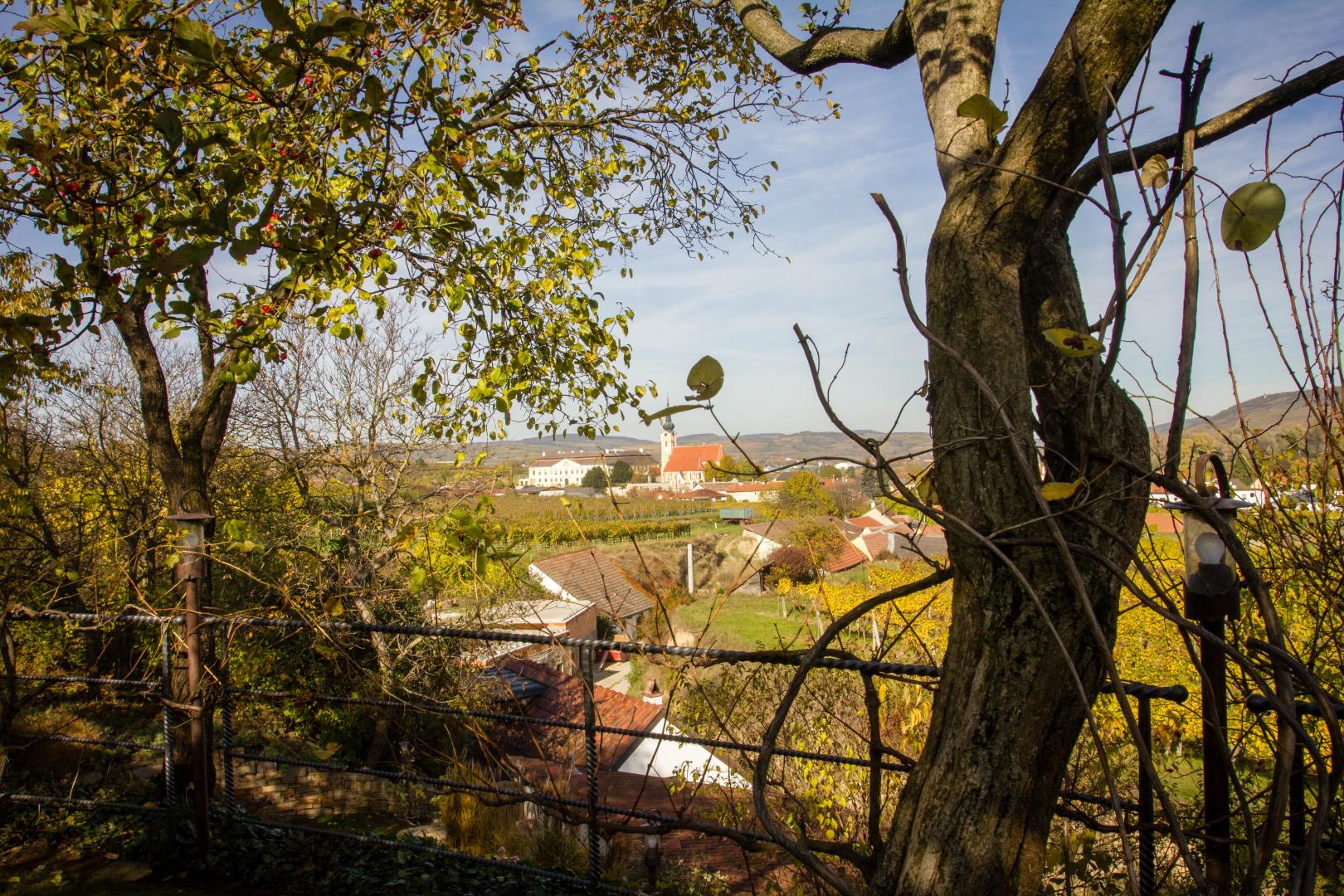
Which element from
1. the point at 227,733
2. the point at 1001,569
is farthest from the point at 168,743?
the point at 1001,569

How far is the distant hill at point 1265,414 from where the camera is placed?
207 centimetres

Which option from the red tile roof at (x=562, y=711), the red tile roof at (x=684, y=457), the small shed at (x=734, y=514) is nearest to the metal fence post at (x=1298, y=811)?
the red tile roof at (x=562, y=711)

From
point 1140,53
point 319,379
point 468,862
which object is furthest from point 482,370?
Result: point 319,379

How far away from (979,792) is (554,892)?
A: 2052 millimetres

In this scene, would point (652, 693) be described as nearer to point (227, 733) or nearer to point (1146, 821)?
point (227, 733)

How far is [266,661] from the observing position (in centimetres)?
815

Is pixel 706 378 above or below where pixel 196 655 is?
above

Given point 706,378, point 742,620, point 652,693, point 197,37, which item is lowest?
point 742,620

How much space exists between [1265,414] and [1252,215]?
2.22 m

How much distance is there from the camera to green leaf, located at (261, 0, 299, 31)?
144 cm

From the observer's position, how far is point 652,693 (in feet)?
60.4

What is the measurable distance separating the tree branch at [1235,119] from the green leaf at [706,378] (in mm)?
551

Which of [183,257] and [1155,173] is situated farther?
[183,257]

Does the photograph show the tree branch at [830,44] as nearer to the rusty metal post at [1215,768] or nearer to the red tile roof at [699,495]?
the rusty metal post at [1215,768]
